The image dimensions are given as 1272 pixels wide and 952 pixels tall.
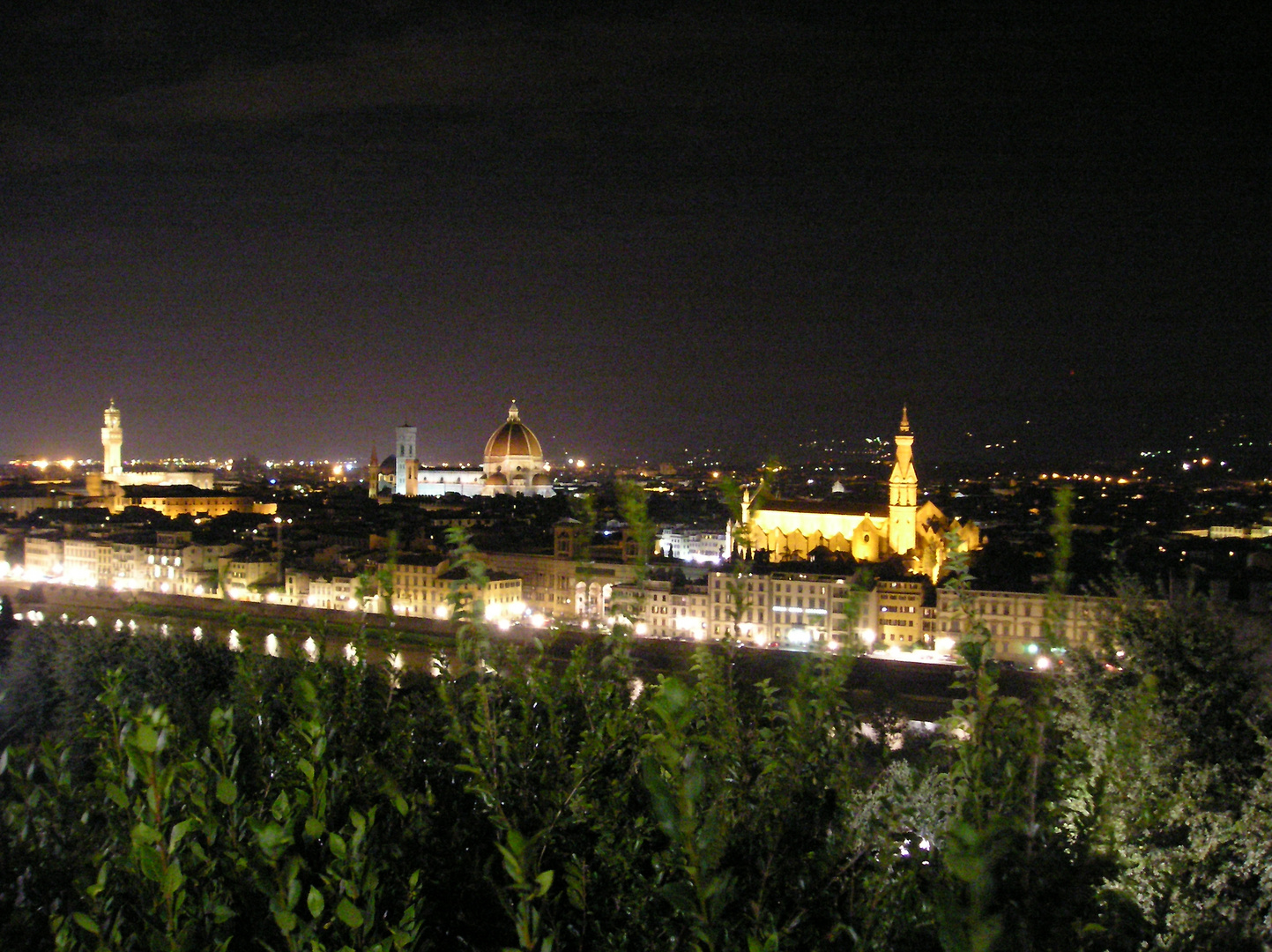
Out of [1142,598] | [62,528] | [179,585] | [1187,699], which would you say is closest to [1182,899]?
[1187,699]

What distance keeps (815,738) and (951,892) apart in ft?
3.35

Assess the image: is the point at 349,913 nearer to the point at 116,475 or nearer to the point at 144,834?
the point at 144,834

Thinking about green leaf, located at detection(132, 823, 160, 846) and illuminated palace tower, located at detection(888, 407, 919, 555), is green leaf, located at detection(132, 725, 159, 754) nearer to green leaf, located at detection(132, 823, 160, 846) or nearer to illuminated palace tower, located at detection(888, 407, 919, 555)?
green leaf, located at detection(132, 823, 160, 846)

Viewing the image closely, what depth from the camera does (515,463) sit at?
5559cm

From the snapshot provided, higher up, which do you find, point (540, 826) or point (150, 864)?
point (150, 864)

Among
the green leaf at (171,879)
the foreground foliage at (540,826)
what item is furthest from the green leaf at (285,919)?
the green leaf at (171,879)

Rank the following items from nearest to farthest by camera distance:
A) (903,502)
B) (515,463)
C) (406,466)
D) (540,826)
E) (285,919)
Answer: (285,919) < (540,826) < (903,502) < (515,463) < (406,466)

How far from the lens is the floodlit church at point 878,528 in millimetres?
27188

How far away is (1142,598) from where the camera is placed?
615 centimetres

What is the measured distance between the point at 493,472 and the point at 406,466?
7.66 metres

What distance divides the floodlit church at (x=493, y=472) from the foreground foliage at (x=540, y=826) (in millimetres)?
49759

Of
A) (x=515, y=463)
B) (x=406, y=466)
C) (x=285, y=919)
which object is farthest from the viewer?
(x=406, y=466)

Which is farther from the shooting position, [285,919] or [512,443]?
[512,443]

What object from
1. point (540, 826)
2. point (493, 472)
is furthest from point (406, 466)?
point (540, 826)
